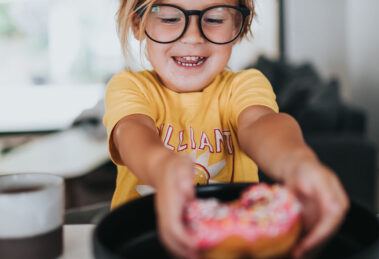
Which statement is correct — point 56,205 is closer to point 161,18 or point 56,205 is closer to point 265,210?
point 265,210

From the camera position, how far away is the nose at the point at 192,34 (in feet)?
2.77

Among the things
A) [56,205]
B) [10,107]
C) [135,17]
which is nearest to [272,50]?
[10,107]

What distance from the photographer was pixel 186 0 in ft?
2.76

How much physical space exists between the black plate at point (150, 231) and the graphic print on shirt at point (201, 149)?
353 millimetres

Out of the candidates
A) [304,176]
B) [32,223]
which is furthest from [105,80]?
[304,176]

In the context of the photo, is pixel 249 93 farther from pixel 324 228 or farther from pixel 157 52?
pixel 324 228

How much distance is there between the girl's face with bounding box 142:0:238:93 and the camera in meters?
Result: 0.89

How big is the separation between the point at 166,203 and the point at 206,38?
530 millimetres

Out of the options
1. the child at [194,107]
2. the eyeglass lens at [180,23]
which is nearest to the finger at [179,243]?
the child at [194,107]

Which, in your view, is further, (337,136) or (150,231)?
(337,136)

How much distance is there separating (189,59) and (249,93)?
153mm

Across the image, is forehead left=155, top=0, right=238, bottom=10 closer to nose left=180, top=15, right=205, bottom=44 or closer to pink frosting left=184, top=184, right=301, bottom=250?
nose left=180, top=15, right=205, bottom=44

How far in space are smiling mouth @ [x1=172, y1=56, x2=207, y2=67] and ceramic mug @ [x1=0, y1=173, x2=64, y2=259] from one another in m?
0.41

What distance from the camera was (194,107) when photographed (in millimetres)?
995
